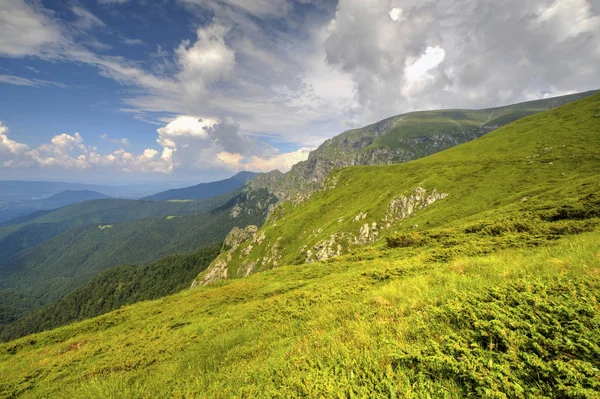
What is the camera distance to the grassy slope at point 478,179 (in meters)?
65.9

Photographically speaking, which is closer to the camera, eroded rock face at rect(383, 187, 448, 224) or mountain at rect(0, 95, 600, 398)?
mountain at rect(0, 95, 600, 398)

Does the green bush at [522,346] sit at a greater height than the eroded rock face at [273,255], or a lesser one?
greater

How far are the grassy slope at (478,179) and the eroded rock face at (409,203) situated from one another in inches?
113

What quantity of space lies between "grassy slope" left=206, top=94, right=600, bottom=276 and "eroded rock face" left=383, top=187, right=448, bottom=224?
9.38 ft

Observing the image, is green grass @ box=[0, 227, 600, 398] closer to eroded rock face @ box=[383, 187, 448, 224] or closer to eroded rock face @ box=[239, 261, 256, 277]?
eroded rock face @ box=[383, 187, 448, 224]

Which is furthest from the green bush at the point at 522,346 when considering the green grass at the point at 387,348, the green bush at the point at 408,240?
the green bush at the point at 408,240

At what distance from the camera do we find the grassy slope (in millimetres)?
65938

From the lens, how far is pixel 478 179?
276 ft

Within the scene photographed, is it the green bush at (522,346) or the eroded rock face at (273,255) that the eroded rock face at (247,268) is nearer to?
the eroded rock face at (273,255)

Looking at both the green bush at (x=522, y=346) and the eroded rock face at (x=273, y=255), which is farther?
the eroded rock face at (x=273, y=255)

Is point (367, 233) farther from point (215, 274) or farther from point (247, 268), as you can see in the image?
point (215, 274)

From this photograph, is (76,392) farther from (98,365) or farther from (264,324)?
(264,324)

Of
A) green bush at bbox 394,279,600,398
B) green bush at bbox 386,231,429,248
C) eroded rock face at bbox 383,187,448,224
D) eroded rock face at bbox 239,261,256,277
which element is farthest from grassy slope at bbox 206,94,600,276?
green bush at bbox 394,279,600,398

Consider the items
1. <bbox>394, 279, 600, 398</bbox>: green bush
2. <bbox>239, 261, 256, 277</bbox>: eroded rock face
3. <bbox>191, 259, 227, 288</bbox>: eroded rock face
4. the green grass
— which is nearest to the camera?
<bbox>394, 279, 600, 398</bbox>: green bush
